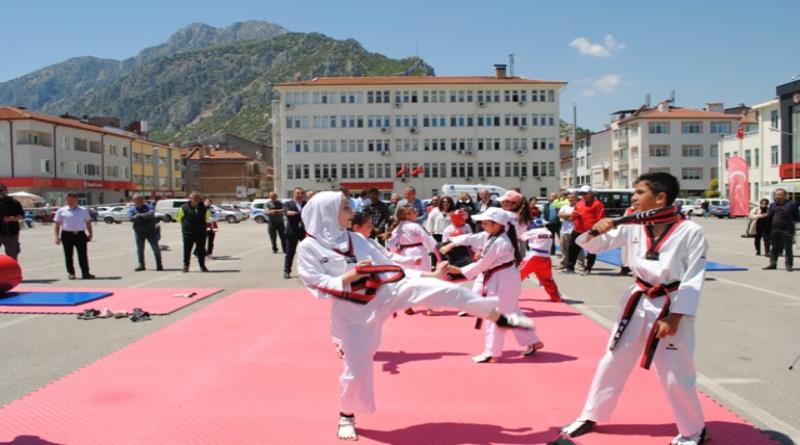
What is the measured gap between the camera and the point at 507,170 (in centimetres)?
8144

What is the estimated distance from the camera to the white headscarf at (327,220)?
15.1 ft

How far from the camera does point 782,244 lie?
15859mm

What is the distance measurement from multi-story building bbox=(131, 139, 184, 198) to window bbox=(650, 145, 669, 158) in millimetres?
64322

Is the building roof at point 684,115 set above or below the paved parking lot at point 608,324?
above

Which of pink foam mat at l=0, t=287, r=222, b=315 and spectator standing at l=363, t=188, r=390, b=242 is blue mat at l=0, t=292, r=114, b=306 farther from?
spectator standing at l=363, t=188, r=390, b=242

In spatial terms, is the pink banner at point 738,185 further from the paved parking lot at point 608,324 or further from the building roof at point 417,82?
the building roof at point 417,82

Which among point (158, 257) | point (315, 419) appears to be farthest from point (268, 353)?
point (158, 257)

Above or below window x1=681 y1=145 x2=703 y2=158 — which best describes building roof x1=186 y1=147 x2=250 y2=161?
above

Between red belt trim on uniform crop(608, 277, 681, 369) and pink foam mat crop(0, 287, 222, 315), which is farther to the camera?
pink foam mat crop(0, 287, 222, 315)

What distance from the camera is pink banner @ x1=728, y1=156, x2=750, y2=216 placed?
36219 mm

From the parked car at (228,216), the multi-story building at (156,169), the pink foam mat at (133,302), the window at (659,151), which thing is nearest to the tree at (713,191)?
the window at (659,151)

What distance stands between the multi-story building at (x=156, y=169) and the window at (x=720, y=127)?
7241cm

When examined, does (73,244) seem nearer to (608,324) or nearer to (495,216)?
(495,216)

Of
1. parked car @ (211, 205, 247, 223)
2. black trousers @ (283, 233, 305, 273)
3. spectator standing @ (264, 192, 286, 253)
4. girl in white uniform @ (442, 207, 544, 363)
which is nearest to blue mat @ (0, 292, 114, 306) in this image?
black trousers @ (283, 233, 305, 273)
